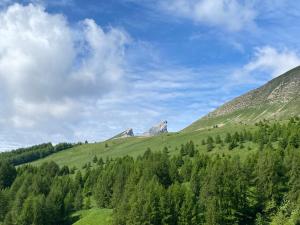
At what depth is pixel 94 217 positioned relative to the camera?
14388 centimetres

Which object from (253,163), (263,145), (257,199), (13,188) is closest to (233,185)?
(257,199)

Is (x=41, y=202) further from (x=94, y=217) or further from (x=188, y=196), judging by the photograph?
(x=188, y=196)

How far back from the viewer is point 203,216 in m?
121

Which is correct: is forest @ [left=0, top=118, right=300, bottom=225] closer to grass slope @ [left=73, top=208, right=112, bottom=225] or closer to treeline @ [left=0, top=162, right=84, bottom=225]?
treeline @ [left=0, top=162, right=84, bottom=225]

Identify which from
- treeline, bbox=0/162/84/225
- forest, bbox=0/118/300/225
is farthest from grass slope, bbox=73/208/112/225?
treeline, bbox=0/162/84/225

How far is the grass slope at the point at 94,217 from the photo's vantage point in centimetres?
13788

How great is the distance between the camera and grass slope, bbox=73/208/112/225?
452ft

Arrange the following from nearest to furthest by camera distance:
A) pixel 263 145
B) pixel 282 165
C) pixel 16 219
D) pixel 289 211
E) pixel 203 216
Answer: pixel 289 211 < pixel 203 216 < pixel 282 165 < pixel 16 219 < pixel 263 145

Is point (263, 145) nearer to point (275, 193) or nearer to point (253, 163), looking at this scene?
point (253, 163)

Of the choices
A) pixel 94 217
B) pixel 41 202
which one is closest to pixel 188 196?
pixel 94 217

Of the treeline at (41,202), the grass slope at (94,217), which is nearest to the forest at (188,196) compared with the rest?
the treeline at (41,202)

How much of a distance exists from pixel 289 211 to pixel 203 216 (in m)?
23.7

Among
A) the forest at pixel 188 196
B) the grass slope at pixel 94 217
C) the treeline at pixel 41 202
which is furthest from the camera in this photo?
the treeline at pixel 41 202

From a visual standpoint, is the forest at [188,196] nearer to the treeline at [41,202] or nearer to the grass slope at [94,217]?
the treeline at [41,202]
